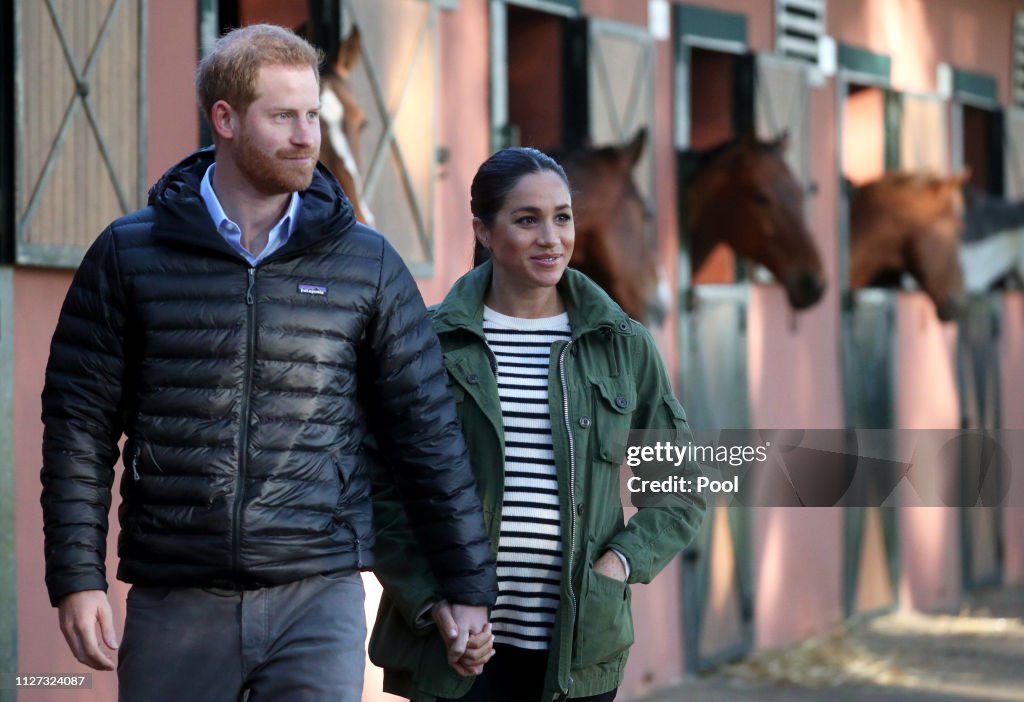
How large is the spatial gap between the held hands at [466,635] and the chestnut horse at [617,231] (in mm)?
3619

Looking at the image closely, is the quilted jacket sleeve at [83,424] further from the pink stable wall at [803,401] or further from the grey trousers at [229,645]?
the pink stable wall at [803,401]

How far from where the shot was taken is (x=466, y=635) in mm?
2621

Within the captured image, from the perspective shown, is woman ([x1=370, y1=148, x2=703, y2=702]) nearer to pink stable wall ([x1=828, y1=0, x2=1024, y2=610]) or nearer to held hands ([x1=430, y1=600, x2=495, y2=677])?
held hands ([x1=430, y1=600, x2=495, y2=677])

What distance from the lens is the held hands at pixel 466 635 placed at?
2627 millimetres

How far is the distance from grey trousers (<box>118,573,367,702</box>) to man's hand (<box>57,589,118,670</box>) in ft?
0.18

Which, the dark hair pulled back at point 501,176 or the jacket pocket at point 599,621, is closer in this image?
the jacket pocket at point 599,621

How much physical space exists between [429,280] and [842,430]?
3.75 meters

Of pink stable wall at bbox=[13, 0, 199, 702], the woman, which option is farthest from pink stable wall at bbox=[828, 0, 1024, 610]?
the woman

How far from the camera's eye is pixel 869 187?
29.7 ft

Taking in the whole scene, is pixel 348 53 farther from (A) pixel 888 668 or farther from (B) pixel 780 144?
(A) pixel 888 668

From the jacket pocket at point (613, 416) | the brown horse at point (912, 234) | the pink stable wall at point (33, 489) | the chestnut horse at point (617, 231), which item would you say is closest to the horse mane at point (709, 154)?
the chestnut horse at point (617, 231)

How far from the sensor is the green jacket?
8.99 feet

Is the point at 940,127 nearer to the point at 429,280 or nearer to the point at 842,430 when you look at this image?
the point at 842,430

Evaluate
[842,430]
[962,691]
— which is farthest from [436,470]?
[842,430]
